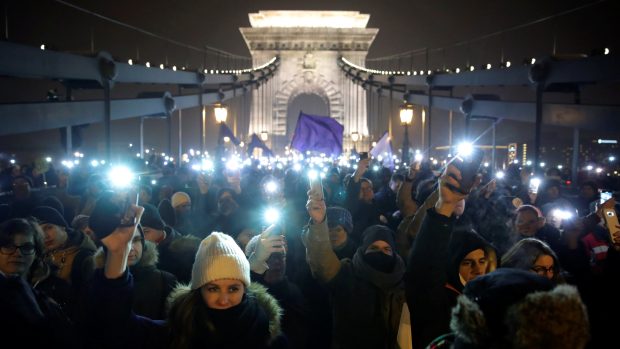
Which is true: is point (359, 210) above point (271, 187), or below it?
below

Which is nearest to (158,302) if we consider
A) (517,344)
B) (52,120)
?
(517,344)

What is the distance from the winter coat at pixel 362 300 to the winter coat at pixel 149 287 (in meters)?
0.98

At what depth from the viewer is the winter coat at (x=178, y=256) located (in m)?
5.26

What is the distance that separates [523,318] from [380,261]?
2.03m

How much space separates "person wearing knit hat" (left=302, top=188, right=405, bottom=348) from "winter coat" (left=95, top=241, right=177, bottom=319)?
3.19 ft

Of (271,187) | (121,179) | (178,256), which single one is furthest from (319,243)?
(271,187)

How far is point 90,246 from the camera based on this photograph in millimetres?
4816

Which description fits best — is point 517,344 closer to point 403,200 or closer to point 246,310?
point 246,310

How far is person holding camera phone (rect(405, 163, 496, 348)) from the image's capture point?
10.6ft

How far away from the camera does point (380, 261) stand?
4.10 m

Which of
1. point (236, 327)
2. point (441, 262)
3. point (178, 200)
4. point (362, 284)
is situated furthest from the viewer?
point (178, 200)

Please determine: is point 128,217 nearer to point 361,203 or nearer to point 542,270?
point 542,270

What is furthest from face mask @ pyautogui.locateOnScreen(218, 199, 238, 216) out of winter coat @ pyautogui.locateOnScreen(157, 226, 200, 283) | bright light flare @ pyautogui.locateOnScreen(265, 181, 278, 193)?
winter coat @ pyautogui.locateOnScreen(157, 226, 200, 283)

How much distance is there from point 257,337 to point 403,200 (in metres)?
4.59
